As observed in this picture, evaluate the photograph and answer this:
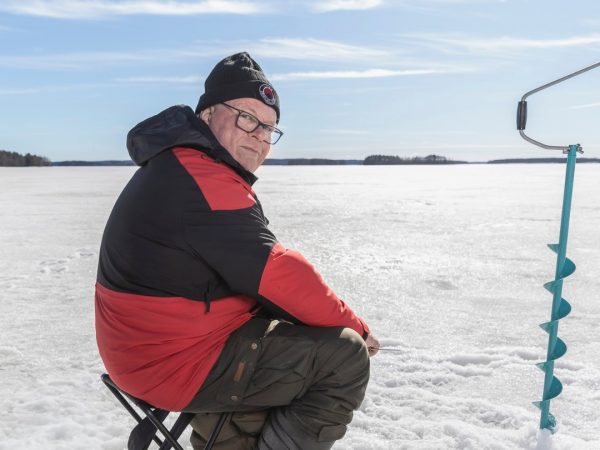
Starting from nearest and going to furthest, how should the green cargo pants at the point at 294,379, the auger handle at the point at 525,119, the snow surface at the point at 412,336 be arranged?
the green cargo pants at the point at 294,379
the auger handle at the point at 525,119
the snow surface at the point at 412,336

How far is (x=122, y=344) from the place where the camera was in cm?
181

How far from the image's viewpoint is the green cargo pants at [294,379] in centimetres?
185

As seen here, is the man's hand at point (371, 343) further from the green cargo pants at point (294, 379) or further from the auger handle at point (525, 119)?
the auger handle at point (525, 119)

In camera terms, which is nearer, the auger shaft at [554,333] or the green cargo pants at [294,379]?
the green cargo pants at [294,379]

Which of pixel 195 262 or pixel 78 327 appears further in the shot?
pixel 78 327

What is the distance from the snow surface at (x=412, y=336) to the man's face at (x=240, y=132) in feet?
4.35

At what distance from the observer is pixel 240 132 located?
6.78 ft

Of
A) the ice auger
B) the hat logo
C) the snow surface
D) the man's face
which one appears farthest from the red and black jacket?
the ice auger

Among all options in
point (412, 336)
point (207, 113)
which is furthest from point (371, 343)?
point (412, 336)

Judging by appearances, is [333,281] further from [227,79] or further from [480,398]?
[227,79]

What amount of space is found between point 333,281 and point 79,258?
300cm

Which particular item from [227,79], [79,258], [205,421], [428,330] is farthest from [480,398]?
[79,258]

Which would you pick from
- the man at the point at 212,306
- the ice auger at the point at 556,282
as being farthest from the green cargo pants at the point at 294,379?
the ice auger at the point at 556,282

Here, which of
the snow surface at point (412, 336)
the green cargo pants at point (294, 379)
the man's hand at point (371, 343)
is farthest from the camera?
the snow surface at point (412, 336)
